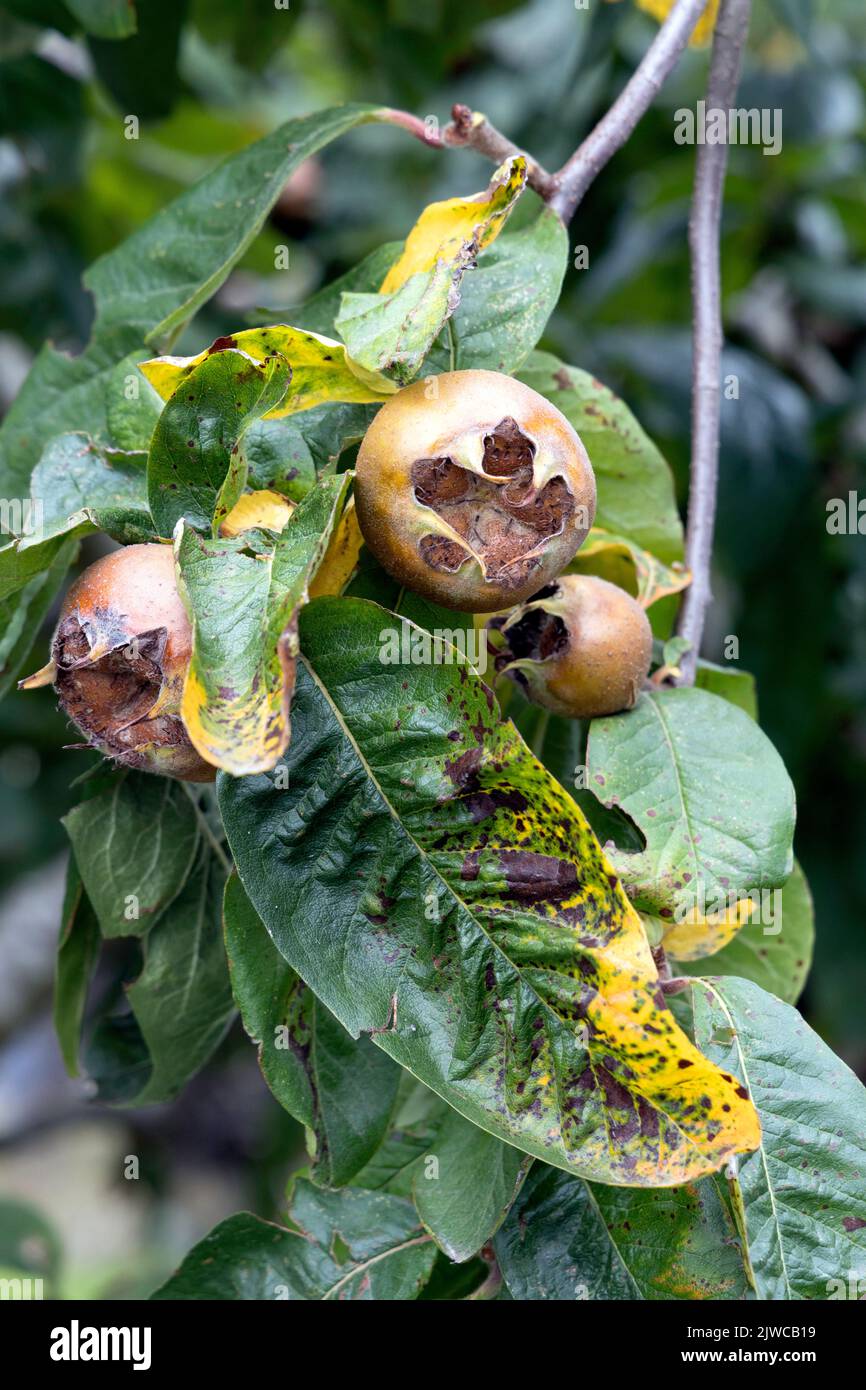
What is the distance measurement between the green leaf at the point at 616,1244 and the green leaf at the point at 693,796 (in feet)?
0.82

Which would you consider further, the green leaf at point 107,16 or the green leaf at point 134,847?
the green leaf at point 107,16

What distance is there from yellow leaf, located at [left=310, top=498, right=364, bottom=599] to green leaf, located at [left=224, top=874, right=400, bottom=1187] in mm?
240

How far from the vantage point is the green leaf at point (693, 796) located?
1055mm

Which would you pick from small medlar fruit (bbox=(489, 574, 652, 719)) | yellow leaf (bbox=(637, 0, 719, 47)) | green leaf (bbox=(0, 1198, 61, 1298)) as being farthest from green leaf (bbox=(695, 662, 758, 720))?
green leaf (bbox=(0, 1198, 61, 1298))

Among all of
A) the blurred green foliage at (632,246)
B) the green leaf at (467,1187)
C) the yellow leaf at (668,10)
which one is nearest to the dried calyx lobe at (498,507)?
the green leaf at (467,1187)

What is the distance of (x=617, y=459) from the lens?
1317 millimetres

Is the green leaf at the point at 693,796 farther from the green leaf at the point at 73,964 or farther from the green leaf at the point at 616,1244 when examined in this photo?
the green leaf at the point at 73,964

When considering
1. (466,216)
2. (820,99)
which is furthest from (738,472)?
(466,216)

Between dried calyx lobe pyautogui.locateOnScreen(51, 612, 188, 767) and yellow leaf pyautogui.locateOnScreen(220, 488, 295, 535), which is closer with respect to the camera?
dried calyx lobe pyautogui.locateOnScreen(51, 612, 188, 767)

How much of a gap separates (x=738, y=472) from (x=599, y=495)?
4.58 ft

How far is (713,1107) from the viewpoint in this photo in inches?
36.1

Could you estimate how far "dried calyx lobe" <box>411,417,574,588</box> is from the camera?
919 millimetres

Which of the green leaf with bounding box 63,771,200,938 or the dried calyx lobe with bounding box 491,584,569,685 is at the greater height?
the dried calyx lobe with bounding box 491,584,569,685

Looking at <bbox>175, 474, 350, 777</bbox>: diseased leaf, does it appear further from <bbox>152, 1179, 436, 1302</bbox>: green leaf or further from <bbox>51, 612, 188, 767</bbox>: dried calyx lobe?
<bbox>152, 1179, 436, 1302</bbox>: green leaf
